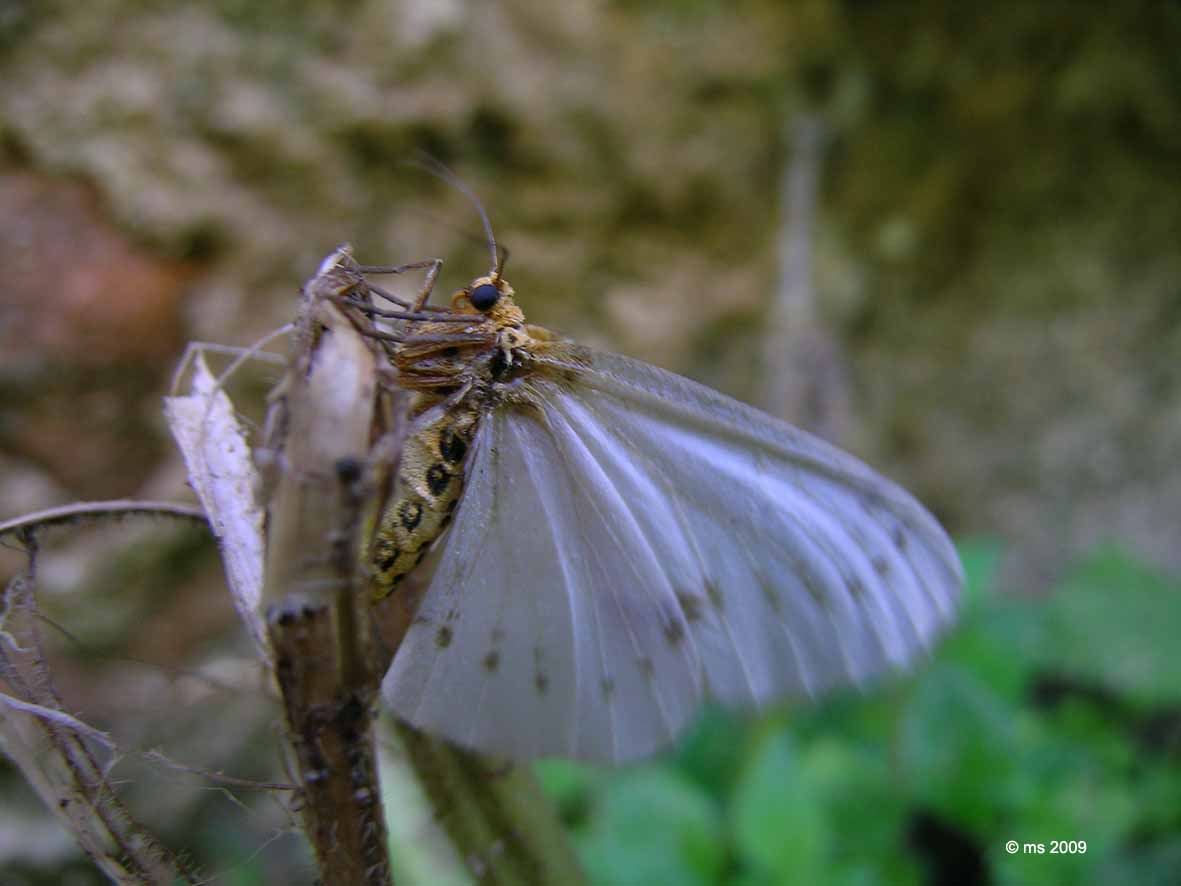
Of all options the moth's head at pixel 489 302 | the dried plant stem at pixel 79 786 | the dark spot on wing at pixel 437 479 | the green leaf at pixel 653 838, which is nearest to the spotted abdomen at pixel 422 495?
the dark spot on wing at pixel 437 479

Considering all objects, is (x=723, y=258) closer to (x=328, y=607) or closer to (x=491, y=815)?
(x=491, y=815)

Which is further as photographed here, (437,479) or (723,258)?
(723,258)

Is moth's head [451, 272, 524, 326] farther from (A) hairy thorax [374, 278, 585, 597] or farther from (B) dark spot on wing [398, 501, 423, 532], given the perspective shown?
(B) dark spot on wing [398, 501, 423, 532]

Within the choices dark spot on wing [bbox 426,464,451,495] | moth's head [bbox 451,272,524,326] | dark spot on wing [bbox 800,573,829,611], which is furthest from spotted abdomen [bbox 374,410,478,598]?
dark spot on wing [bbox 800,573,829,611]

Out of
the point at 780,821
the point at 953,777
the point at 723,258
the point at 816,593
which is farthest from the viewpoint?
the point at 723,258

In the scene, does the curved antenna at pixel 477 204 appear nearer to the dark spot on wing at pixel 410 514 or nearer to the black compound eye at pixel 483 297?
the black compound eye at pixel 483 297

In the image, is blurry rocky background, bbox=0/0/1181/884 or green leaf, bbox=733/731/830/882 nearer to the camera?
green leaf, bbox=733/731/830/882

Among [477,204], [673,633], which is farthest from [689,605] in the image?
[477,204]
